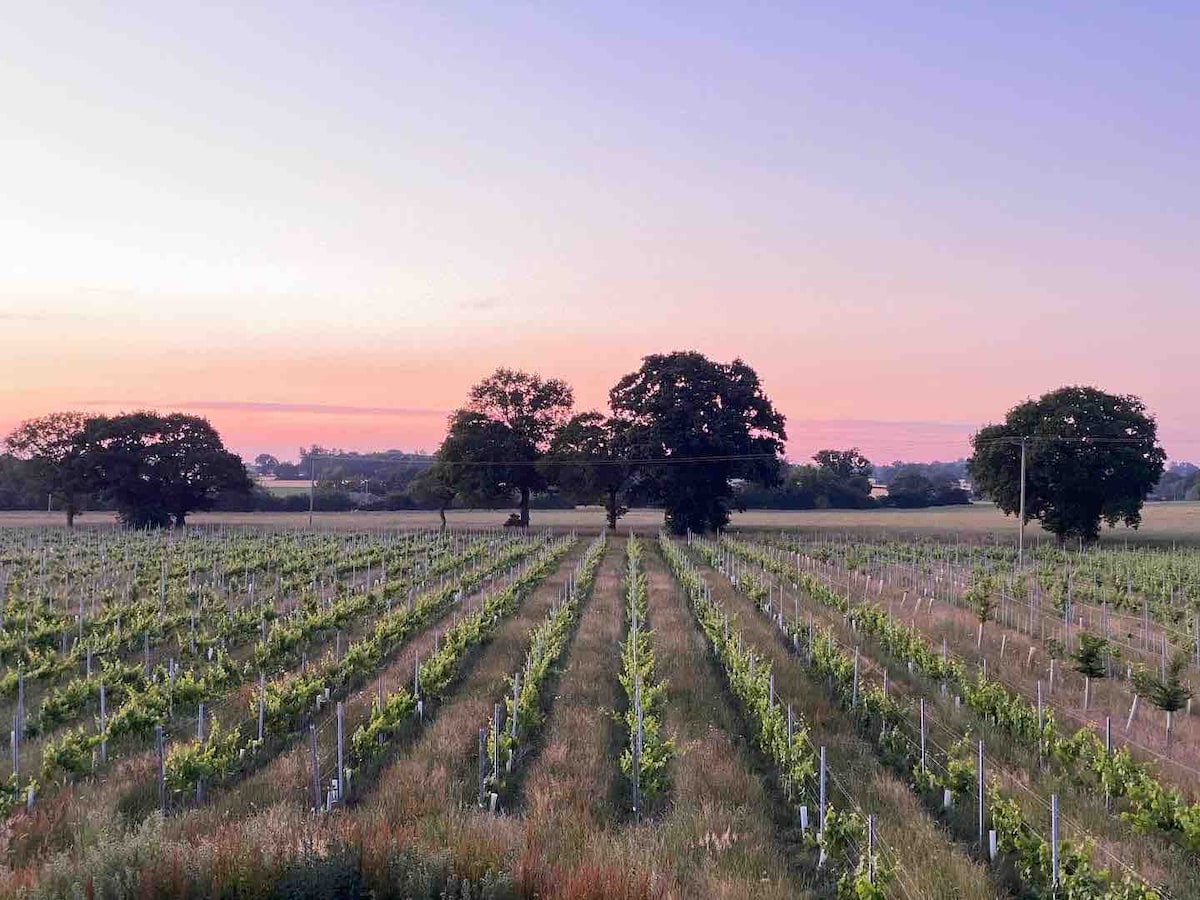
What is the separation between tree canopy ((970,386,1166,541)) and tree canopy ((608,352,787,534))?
13123mm

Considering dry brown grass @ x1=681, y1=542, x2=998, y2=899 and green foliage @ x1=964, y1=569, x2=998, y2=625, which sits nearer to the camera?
dry brown grass @ x1=681, y1=542, x2=998, y2=899

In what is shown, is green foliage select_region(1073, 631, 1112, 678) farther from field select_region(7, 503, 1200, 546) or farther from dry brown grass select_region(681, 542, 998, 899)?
field select_region(7, 503, 1200, 546)

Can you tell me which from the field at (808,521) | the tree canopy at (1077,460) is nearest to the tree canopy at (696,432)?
the field at (808,521)

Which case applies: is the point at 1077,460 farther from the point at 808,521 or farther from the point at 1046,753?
the point at 1046,753

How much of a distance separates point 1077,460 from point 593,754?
141ft

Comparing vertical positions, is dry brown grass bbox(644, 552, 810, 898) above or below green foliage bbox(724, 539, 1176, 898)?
below

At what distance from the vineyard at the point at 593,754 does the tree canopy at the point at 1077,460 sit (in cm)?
2364

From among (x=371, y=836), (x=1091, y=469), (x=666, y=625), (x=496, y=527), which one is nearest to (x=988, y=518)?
(x=1091, y=469)

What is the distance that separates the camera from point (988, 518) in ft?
258

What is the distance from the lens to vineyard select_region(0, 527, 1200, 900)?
719 centimetres

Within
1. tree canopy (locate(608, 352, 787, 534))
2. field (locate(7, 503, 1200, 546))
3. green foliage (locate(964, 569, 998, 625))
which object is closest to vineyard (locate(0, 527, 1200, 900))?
green foliage (locate(964, 569, 998, 625))

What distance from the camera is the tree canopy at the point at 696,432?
5416 centimetres

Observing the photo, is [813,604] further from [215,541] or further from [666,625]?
[215,541]

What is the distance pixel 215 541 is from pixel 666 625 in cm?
3376
